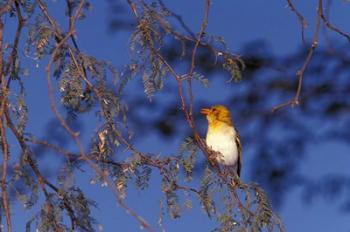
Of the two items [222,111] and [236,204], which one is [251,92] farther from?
[236,204]

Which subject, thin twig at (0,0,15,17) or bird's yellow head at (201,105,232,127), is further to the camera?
bird's yellow head at (201,105,232,127)

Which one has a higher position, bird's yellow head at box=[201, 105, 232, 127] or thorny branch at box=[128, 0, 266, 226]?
bird's yellow head at box=[201, 105, 232, 127]

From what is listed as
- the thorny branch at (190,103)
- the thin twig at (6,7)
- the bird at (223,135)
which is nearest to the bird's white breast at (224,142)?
the bird at (223,135)

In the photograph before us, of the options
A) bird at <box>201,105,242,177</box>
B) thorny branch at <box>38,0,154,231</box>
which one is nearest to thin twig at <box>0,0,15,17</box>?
thorny branch at <box>38,0,154,231</box>

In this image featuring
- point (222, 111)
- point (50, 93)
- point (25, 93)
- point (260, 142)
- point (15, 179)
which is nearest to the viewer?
point (50, 93)

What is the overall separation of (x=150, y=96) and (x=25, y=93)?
1.15 ft

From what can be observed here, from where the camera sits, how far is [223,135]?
314 centimetres

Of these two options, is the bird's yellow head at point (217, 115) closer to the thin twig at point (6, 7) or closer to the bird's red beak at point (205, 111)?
the bird's red beak at point (205, 111)

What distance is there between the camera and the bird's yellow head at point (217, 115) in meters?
3.19

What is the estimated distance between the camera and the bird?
313cm

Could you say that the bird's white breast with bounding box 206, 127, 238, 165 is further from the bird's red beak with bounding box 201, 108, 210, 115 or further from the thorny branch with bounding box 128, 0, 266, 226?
the thorny branch with bounding box 128, 0, 266, 226

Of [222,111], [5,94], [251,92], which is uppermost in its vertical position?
[251,92]

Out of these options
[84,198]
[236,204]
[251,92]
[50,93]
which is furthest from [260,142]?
[50,93]

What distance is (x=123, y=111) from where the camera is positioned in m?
2.01
